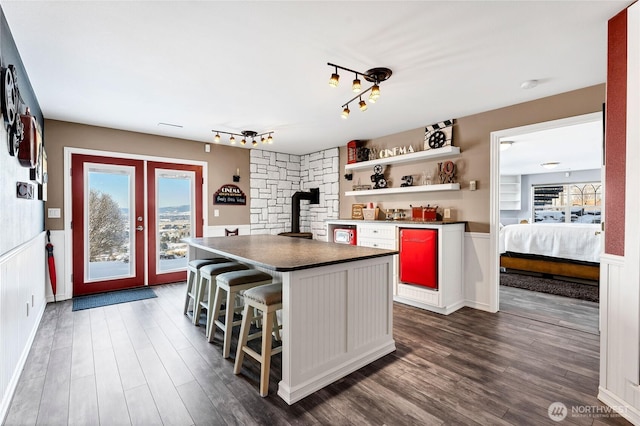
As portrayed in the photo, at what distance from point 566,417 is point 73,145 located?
590 centimetres

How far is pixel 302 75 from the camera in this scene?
281 centimetres

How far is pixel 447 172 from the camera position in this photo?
4.16m

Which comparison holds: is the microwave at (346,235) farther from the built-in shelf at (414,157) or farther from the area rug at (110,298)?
the area rug at (110,298)

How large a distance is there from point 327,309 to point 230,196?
4072mm

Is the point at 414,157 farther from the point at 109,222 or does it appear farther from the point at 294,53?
the point at 109,222

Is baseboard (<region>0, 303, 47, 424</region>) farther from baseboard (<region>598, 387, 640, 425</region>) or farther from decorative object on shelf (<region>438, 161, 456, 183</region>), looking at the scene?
decorative object on shelf (<region>438, 161, 456, 183</region>)

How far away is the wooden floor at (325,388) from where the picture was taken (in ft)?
6.07

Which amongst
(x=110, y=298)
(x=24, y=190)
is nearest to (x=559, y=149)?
(x=24, y=190)

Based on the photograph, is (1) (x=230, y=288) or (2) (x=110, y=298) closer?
(1) (x=230, y=288)

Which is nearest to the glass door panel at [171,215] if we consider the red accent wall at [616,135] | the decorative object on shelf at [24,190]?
the decorative object on shelf at [24,190]

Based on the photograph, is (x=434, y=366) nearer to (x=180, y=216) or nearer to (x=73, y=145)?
(x=180, y=216)

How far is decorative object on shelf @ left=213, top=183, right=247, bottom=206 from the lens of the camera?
18.4ft

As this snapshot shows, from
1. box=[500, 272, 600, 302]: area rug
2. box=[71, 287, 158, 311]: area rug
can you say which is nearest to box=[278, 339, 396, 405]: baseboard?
box=[71, 287, 158, 311]: area rug

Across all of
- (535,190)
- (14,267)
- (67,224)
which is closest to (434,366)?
(14,267)
